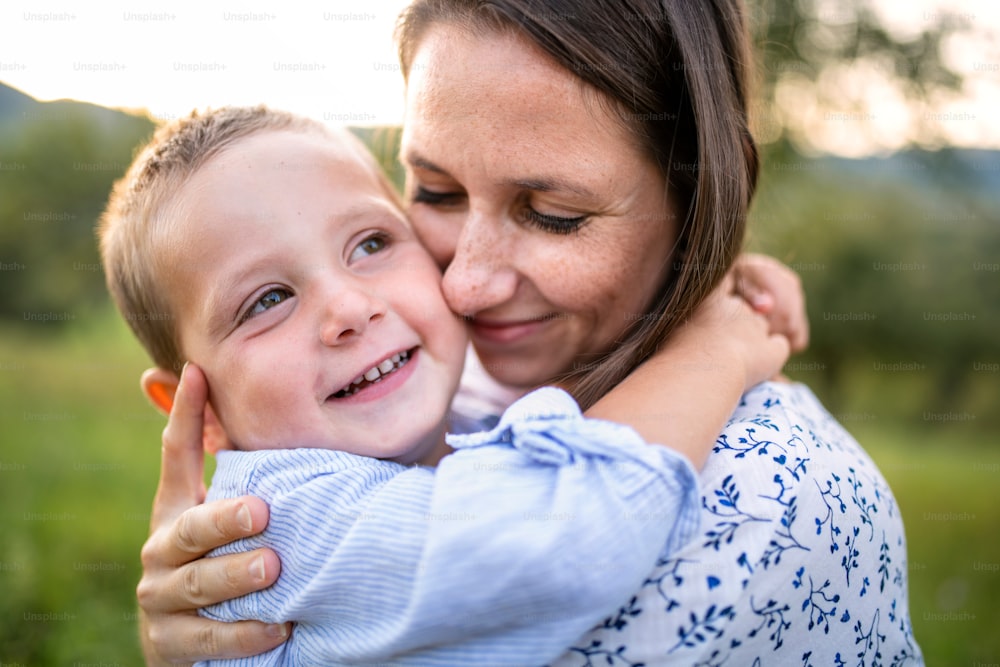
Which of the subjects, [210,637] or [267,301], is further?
[267,301]

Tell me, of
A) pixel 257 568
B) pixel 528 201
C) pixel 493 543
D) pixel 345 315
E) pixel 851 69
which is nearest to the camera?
pixel 493 543

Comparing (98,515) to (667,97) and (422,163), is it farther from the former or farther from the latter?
(667,97)

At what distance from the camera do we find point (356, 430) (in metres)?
1.99

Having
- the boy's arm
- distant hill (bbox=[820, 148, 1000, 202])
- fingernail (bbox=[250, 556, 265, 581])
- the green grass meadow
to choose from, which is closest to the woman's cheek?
the boy's arm

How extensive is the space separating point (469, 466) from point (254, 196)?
3.30 ft

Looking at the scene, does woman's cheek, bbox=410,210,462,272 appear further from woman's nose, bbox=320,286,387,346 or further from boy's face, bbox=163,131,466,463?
woman's nose, bbox=320,286,387,346

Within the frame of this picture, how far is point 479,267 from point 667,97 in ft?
2.44

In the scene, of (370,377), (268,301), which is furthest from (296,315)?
(370,377)

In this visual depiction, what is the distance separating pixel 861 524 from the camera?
1816 mm

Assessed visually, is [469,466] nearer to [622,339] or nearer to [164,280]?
[622,339]

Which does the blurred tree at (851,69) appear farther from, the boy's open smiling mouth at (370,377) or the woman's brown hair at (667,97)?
the boy's open smiling mouth at (370,377)

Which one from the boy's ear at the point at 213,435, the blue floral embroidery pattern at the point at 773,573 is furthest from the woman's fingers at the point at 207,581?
the blue floral embroidery pattern at the point at 773,573

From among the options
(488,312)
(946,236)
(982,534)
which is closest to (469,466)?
(488,312)

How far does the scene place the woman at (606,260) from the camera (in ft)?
5.57
